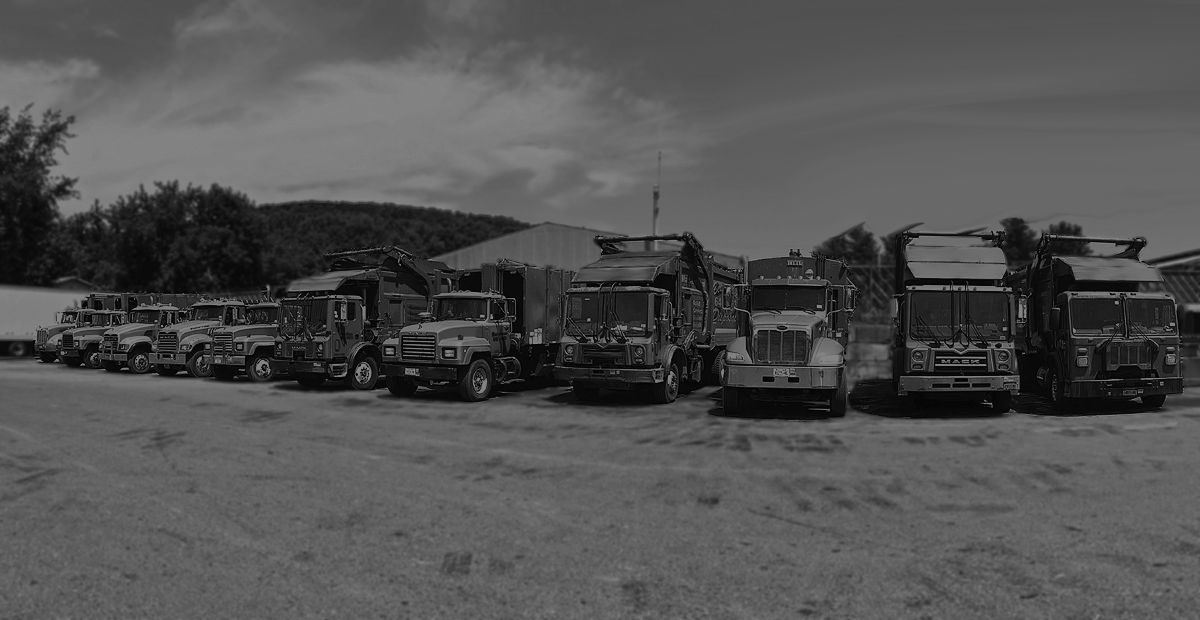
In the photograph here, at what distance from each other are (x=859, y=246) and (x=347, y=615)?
39.5 metres

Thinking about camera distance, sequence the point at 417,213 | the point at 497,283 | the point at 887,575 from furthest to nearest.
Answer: the point at 417,213
the point at 497,283
the point at 887,575

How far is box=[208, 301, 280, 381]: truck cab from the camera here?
23406 mm

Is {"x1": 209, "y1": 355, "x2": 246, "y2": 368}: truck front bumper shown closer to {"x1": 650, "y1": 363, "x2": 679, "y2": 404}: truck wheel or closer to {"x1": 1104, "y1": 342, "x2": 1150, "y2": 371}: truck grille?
{"x1": 650, "y1": 363, "x2": 679, "y2": 404}: truck wheel

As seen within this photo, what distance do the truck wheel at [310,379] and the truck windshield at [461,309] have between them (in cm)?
390

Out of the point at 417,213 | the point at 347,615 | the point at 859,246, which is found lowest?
the point at 347,615

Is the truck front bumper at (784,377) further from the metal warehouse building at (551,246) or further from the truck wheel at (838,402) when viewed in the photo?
the metal warehouse building at (551,246)

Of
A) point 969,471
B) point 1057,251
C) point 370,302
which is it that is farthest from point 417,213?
point 969,471

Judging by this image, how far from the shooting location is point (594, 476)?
30.2ft

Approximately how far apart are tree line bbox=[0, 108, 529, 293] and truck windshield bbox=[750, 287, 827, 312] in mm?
45311

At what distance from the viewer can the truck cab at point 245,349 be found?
76.8 feet

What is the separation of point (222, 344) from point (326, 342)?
578cm

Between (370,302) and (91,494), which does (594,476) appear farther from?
(370,302)

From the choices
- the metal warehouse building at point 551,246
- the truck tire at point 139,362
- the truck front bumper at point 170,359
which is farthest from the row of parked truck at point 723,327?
the metal warehouse building at point 551,246

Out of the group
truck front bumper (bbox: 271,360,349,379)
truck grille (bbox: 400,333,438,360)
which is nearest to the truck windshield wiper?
truck grille (bbox: 400,333,438,360)
